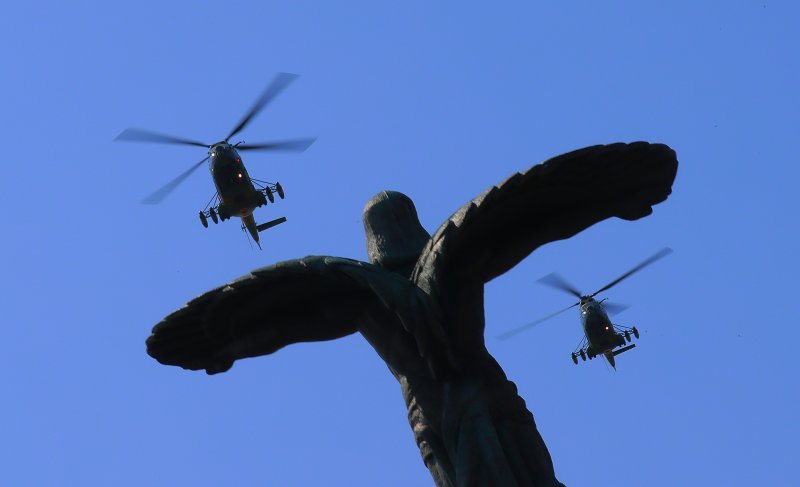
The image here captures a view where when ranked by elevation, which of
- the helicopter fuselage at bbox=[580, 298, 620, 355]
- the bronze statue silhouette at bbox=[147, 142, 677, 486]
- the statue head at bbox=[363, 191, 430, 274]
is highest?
the helicopter fuselage at bbox=[580, 298, 620, 355]

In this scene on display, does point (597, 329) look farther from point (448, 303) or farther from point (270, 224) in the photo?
point (448, 303)

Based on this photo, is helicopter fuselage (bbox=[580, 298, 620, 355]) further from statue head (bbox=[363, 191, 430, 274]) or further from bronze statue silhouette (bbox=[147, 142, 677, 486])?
bronze statue silhouette (bbox=[147, 142, 677, 486])

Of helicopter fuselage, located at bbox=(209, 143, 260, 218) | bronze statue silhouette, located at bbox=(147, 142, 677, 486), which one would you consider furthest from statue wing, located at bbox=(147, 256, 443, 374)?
helicopter fuselage, located at bbox=(209, 143, 260, 218)

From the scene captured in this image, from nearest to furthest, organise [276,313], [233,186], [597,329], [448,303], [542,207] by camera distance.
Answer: [448,303]
[542,207]
[276,313]
[233,186]
[597,329]

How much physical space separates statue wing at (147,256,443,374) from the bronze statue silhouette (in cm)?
1

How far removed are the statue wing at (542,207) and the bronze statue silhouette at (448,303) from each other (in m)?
0.01

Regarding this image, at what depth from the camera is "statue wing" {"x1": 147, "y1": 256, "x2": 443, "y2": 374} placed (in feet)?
44.3

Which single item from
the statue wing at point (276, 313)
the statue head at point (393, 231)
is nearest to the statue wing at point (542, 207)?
the statue wing at point (276, 313)

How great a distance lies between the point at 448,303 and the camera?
1343 cm

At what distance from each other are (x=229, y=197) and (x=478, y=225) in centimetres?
4193

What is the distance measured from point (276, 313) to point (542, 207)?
2466 millimetres

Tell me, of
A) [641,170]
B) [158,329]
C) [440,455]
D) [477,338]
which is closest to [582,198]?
[641,170]

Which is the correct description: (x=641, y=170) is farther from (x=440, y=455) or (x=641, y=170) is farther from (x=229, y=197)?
(x=229, y=197)

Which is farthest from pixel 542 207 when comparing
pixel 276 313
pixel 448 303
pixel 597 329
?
pixel 597 329
